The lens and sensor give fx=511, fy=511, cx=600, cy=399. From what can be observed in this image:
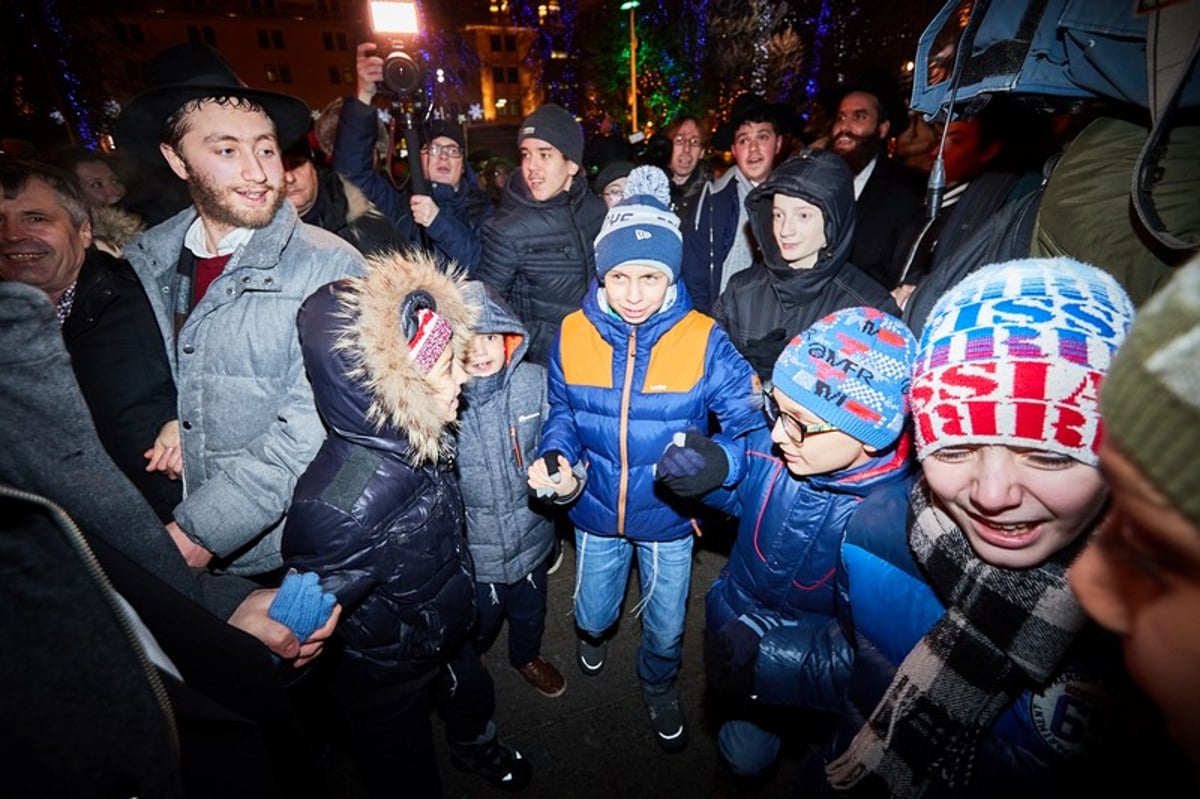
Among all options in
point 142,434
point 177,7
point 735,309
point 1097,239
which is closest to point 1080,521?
point 1097,239

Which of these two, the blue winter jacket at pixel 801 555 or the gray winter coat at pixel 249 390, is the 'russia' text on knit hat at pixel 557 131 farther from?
the blue winter jacket at pixel 801 555

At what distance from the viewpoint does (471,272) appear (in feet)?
14.1

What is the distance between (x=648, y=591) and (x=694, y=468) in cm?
103

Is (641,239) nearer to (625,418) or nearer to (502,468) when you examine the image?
(625,418)

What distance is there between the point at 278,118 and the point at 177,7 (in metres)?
61.0

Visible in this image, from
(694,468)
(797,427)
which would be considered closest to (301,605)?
(694,468)

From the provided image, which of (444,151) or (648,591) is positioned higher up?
(444,151)

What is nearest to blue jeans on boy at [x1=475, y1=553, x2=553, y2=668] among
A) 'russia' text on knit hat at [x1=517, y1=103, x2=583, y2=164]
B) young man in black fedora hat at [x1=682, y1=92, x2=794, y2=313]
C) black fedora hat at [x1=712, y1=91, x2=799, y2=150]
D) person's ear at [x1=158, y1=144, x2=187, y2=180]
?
person's ear at [x1=158, y1=144, x2=187, y2=180]

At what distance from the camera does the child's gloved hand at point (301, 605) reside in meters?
1.51

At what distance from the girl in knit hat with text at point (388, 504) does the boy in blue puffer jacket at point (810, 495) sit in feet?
3.03

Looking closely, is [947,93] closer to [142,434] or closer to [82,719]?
[82,719]

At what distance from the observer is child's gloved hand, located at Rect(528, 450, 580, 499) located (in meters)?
2.23

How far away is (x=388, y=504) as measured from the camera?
5.56 ft

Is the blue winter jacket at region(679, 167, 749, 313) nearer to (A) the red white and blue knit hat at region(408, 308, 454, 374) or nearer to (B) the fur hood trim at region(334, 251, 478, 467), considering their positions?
(A) the red white and blue knit hat at region(408, 308, 454, 374)
